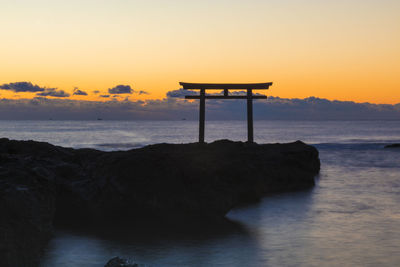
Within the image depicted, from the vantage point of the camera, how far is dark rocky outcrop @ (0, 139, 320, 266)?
23.1ft

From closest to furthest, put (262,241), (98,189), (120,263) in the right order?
(120,263)
(262,241)
(98,189)

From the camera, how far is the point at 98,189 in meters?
9.79

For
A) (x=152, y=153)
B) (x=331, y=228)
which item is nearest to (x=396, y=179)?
(x=331, y=228)

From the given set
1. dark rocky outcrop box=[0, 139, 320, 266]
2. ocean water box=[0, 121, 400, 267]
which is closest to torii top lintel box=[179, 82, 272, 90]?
dark rocky outcrop box=[0, 139, 320, 266]

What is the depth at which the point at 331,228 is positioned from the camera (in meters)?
10.4

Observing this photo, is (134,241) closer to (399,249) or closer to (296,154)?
(399,249)

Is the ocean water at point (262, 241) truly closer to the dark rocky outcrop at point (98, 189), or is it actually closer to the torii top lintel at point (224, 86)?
the dark rocky outcrop at point (98, 189)

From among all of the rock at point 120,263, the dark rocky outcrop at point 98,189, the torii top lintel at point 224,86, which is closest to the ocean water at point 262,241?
the dark rocky outcrop at point 98,189

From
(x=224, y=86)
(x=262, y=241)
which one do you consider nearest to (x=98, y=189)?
Answer: (x=262, y=241)

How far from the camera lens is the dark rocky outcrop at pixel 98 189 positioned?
7.05 m

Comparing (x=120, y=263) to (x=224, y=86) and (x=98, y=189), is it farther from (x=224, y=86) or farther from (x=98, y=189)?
(x=224, y=86)

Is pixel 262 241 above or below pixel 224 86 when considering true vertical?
below

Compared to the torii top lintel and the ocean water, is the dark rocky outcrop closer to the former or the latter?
the ocean water

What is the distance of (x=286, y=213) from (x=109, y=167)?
4899mm
